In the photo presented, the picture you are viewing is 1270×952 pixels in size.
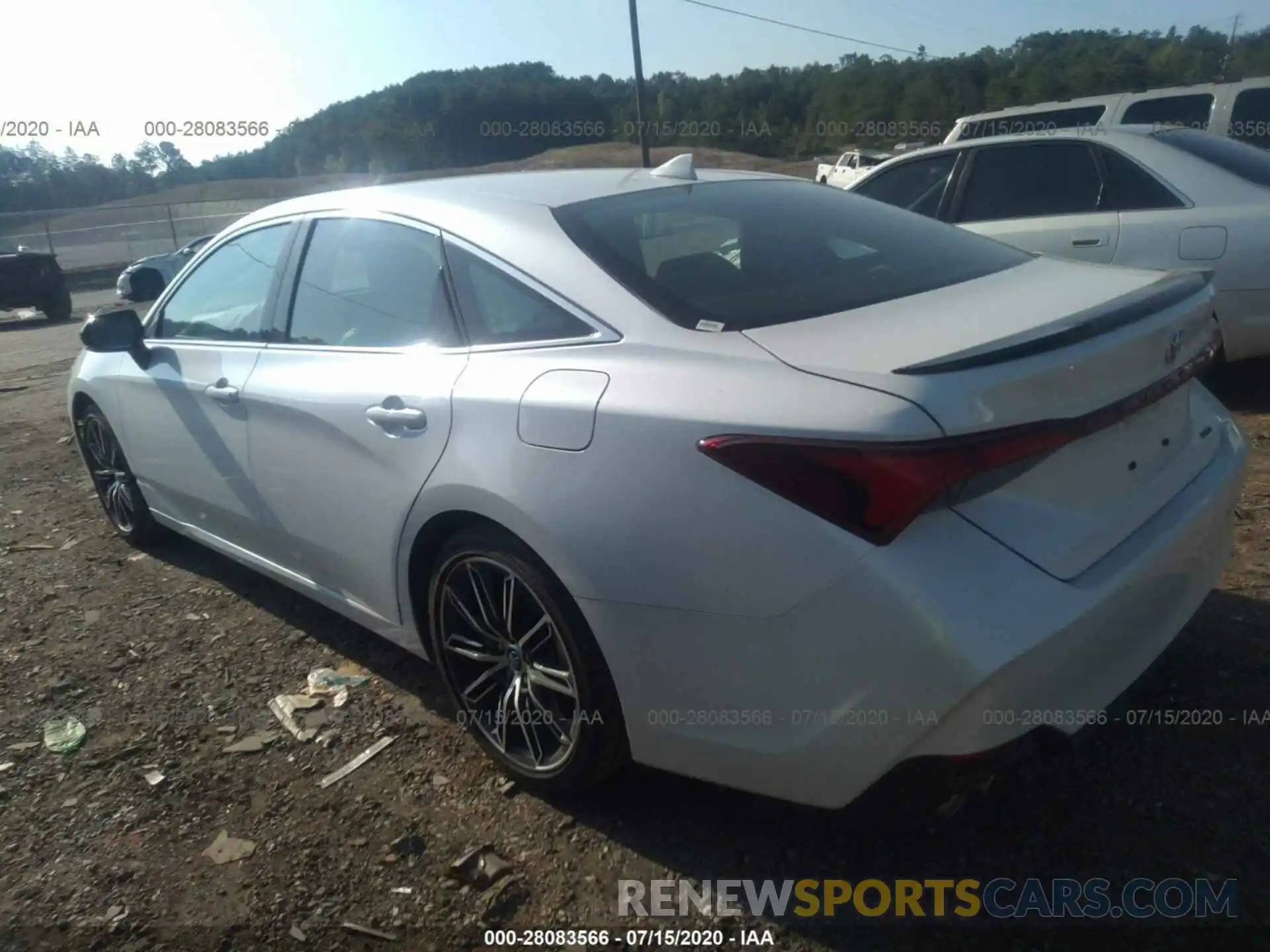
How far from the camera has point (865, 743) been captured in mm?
1913

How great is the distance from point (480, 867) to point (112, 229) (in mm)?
32121

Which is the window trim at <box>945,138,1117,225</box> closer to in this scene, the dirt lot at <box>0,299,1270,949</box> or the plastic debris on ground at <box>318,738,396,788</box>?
the dirt lot at <box>0,299,1270,949</box>

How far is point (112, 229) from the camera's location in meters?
29.6

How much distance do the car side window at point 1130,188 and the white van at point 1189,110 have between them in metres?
2.62

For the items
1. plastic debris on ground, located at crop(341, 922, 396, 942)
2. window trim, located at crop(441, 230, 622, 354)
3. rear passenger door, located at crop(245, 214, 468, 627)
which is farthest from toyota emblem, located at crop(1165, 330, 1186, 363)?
plastic debris on ground, located at crop(341, 922, 396, 942)

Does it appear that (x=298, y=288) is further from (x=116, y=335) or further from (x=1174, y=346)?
(x=1174, y=346)

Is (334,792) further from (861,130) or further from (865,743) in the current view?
(861,130)

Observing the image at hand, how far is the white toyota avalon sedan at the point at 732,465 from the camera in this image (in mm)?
1850

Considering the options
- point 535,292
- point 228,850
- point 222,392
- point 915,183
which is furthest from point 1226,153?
point 228,850

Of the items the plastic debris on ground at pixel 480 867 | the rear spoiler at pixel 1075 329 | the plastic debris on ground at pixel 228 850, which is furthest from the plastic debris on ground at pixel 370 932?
the rear spoiler at pixel 1075 329

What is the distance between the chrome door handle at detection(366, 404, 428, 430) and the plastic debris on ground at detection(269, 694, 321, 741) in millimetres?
1049

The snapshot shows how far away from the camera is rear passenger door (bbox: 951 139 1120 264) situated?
5574mm

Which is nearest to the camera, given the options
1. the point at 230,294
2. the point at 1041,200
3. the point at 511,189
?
the point at 511,189

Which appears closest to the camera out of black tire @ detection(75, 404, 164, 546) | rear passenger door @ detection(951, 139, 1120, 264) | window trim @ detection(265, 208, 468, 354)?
window trim @ detection(265, 208, 468, 354)
